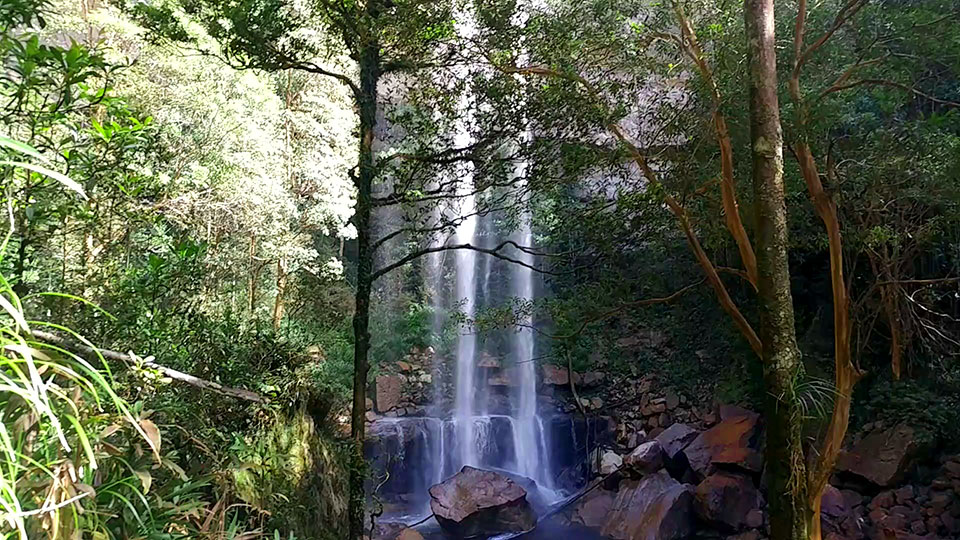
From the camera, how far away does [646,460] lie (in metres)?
7.46

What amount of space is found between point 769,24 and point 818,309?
6201mm

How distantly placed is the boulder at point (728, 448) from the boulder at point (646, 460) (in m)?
0.34

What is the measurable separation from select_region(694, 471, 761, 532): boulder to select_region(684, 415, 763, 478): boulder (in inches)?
8.2

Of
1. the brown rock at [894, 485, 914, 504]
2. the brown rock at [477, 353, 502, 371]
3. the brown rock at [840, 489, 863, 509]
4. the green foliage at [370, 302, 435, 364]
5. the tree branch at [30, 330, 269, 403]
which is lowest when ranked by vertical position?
the brown rock at [840, 489, 863, 509]

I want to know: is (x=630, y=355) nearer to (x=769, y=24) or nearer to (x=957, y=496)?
(x=957, y=496)

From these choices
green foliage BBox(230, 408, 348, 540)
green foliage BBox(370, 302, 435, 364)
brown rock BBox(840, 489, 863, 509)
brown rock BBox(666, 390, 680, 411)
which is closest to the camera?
green foliage BBox(230, 408, 348, 540)

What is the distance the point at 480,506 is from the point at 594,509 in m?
1.48

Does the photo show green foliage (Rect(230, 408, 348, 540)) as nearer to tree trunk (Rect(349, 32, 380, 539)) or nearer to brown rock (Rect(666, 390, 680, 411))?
tree trunk (Rect(349, 32, 380, 539))

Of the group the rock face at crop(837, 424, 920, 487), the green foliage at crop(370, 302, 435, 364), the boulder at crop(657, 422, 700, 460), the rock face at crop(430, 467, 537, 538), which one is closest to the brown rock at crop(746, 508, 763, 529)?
the rock face at crop(837, 424, 920, 487)

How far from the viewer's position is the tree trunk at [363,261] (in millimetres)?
3600

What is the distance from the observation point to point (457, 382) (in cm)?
1148

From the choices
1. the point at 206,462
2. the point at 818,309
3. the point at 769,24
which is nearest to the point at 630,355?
the point at 818,309

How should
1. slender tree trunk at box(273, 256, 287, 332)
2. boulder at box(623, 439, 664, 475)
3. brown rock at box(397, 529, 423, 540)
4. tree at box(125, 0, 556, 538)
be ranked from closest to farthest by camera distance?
tree at box(125, 0, 556, 538), brown rock at box(397, 529, 423, 540), boulder at box(623, 439, 664, 475), slender tree trunk at box(273, 256, 287, 332)

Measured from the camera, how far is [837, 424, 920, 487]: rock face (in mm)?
5957
